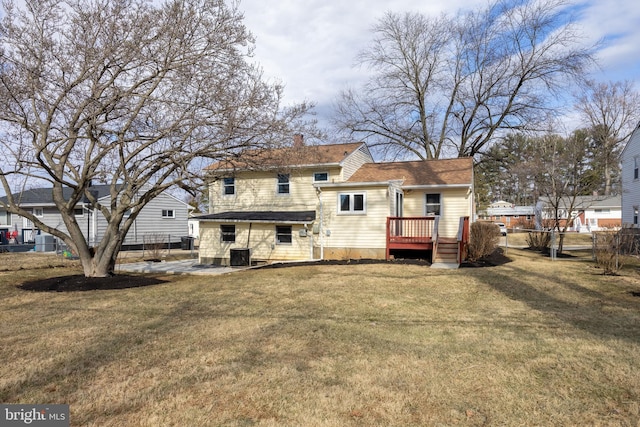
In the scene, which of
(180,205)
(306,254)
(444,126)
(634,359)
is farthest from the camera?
(180,205)

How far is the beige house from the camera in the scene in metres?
15.8

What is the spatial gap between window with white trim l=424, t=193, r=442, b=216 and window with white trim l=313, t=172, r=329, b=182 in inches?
180

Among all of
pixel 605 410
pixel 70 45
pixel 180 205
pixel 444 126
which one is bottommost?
pixel 605 410

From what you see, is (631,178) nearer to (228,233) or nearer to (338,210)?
(338,210)

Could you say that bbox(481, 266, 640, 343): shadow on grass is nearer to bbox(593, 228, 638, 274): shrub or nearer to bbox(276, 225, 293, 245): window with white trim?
bbox(593, 228, 638, 274): shrub

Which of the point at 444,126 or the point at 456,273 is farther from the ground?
the point at 444,126

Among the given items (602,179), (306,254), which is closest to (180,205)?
(306,254)

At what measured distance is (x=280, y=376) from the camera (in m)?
4.27

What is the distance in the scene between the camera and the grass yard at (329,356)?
3527 millimetres

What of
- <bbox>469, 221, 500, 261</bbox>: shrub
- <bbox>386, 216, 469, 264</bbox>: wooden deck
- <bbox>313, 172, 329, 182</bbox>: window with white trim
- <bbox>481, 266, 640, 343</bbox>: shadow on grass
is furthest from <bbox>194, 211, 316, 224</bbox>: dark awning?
<bbox>481, 266, 640, 343</bbox>: shadow on grass

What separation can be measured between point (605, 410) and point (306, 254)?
1401 cm

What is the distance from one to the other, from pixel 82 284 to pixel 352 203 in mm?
9809

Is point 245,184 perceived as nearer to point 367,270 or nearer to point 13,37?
point 367,270

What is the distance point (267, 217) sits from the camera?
17.5 meters
